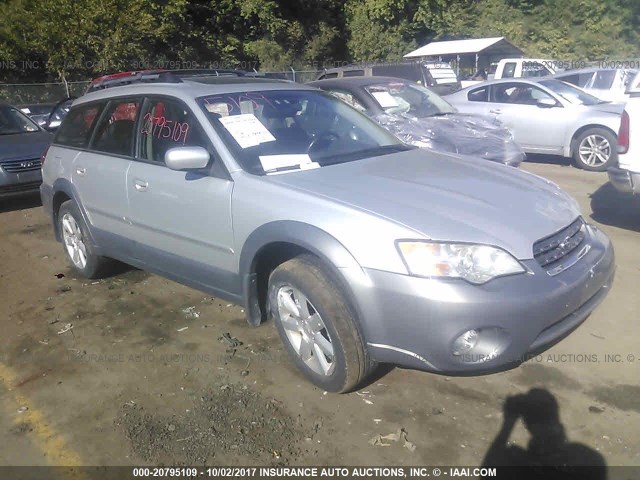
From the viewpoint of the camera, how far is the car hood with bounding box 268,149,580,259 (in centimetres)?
296

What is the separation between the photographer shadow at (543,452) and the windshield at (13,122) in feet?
27.3

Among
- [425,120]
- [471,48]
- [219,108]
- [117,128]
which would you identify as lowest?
[471,48]

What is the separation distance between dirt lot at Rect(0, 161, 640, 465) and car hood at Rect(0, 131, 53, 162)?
4043 millimetres

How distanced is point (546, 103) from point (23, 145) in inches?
310

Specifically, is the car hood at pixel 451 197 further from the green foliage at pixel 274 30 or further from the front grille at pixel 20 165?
the green foliage at pixel 274 30

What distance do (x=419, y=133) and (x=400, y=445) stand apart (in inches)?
192

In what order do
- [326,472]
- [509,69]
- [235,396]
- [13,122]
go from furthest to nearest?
[509,69] < [13,122] < [235,396] < [326,472]

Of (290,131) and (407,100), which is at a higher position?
(290,131)

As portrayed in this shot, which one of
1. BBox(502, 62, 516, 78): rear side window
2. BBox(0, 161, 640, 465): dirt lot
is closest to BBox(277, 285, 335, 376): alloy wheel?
BBox(0, 161, 640, 465): dirt lot

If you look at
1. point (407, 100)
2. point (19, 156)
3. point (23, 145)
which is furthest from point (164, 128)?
point (23, 145)

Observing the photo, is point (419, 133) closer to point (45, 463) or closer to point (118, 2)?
point (45, 463)

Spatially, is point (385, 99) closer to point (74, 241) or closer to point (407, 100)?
point (407, 100)

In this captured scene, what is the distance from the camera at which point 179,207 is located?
388 cm

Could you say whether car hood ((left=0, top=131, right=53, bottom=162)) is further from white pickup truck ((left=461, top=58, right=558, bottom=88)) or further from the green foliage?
the green foliage
